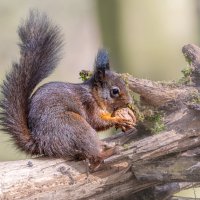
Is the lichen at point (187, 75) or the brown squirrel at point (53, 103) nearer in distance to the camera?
the brown squirrel at point (53, 103)

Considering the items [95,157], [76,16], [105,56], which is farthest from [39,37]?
[76,16]

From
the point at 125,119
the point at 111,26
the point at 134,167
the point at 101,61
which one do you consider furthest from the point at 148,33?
the point at 134,167

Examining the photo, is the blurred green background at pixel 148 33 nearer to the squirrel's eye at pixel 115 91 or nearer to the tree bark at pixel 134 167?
the squirrel's eye at pixel 115 91

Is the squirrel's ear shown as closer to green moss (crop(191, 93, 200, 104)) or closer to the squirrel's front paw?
the squirrel's front paw

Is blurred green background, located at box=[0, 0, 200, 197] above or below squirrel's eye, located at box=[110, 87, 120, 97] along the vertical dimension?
above

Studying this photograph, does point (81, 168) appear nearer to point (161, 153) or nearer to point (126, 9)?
point (161, 153)

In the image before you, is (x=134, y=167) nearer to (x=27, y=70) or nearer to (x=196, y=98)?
(x=196, y=98)

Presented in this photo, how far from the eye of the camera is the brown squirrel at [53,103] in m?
2.53

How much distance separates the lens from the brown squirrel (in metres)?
2.53

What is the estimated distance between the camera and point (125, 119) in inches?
103

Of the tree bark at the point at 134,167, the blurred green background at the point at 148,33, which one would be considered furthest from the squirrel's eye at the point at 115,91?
the blurred green background at the point at 148,33

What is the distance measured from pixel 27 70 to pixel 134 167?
1.81 feet

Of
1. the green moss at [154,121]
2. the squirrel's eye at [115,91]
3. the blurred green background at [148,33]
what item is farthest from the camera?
the blurred green background at [148,33]

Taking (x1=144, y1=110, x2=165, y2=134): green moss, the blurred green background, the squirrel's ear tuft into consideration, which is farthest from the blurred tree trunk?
(x1=144, y1=110, x2=165, y2=134): green moss
